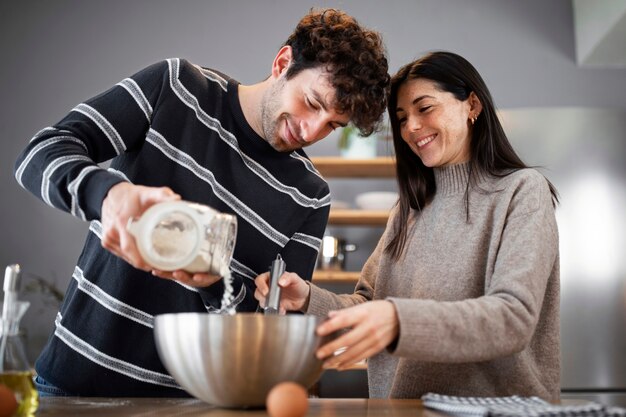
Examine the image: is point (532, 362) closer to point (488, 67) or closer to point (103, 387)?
point (103, 387)

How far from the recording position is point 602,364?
301 centimetres

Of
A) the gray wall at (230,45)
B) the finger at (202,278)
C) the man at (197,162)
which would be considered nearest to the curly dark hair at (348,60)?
the man at (197,162)

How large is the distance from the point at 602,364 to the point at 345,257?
1.28 m

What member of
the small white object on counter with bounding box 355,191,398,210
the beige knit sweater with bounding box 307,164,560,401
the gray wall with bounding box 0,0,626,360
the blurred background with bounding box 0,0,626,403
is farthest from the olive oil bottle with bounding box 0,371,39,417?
the gray wall with bounding box 0,0,626,360

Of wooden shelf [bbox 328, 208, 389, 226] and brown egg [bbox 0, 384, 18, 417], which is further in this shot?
wooden shelf [bbox 328, 208, 389, 226]

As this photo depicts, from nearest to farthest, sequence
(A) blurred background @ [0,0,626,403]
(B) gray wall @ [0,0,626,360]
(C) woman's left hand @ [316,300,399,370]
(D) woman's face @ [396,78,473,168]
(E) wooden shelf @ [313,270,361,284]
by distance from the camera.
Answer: (C) woman's left hand @ [316,300,399,370] → (D) woman's face @ [396,78,473,168] → (E) wooden shelf @ [313,270,361,284] → (A) blurred background @ [0,0,626,403] → (B) gray wall @ [0,0,626,360]

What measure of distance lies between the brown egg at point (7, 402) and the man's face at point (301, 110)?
30.9 inches

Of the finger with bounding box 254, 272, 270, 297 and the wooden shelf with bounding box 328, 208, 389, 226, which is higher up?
the wooden shelf with bounding box 328, 208, 389, 226

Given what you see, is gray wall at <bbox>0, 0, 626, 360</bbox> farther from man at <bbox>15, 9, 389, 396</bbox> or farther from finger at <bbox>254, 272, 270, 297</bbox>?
finger at <bbox>254, 272, 270, 297</bbox>

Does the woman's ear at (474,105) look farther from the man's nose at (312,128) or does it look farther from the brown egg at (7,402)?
the brown egg at (7,402)

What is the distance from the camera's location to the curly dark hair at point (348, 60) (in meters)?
1.47

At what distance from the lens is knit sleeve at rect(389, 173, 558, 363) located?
1062mm

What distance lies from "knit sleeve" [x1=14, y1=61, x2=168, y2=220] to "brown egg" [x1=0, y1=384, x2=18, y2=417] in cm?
31

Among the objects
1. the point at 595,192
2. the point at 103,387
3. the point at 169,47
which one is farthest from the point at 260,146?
the point at 169,47
